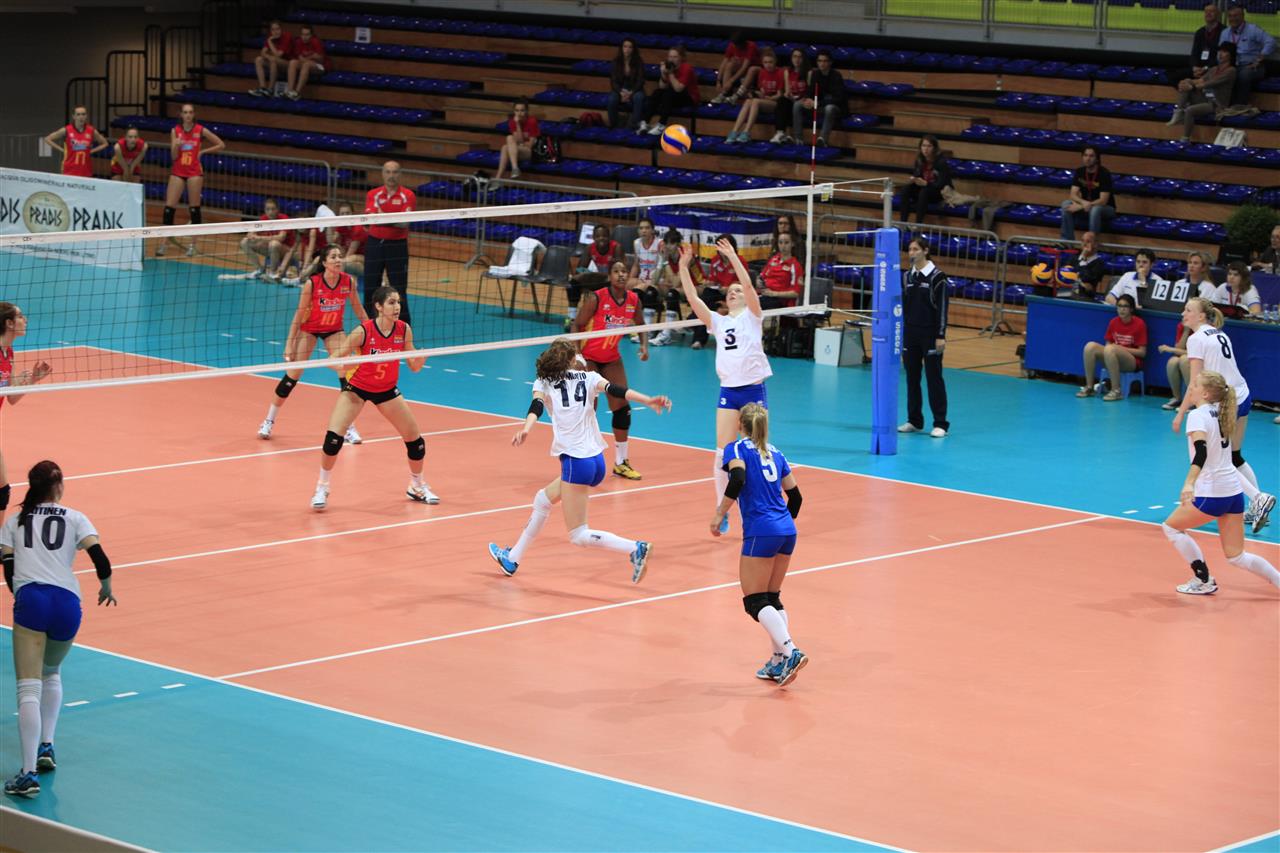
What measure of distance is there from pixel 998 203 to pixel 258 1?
61.2 ft

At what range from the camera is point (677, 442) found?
18078 mm

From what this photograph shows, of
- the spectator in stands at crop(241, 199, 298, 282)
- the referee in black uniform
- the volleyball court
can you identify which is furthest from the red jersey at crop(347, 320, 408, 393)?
the spectator in stands at crop(241, 199, 298, 282)

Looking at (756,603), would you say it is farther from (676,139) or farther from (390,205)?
(390,205)

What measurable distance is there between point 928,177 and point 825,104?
3188 millimetres

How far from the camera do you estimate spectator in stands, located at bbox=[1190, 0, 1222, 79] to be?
25.0 m

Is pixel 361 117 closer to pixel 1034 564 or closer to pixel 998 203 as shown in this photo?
pixel 998 203

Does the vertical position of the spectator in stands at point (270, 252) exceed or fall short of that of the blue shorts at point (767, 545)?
it exceeds it

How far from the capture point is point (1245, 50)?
25000mm

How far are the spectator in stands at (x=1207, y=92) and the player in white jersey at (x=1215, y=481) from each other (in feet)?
43.4

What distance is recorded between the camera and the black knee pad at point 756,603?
1077 centimetres

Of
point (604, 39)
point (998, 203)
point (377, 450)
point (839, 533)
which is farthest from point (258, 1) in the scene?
point (839, 533)

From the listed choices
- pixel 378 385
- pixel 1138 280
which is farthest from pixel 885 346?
pixel 378 385

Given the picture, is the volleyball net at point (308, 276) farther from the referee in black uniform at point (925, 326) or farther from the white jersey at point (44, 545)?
the white jersey at point (44, 545)

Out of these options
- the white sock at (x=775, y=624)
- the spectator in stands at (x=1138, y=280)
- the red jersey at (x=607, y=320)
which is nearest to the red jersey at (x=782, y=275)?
the spectator in stands at (x=1138, y=280)
